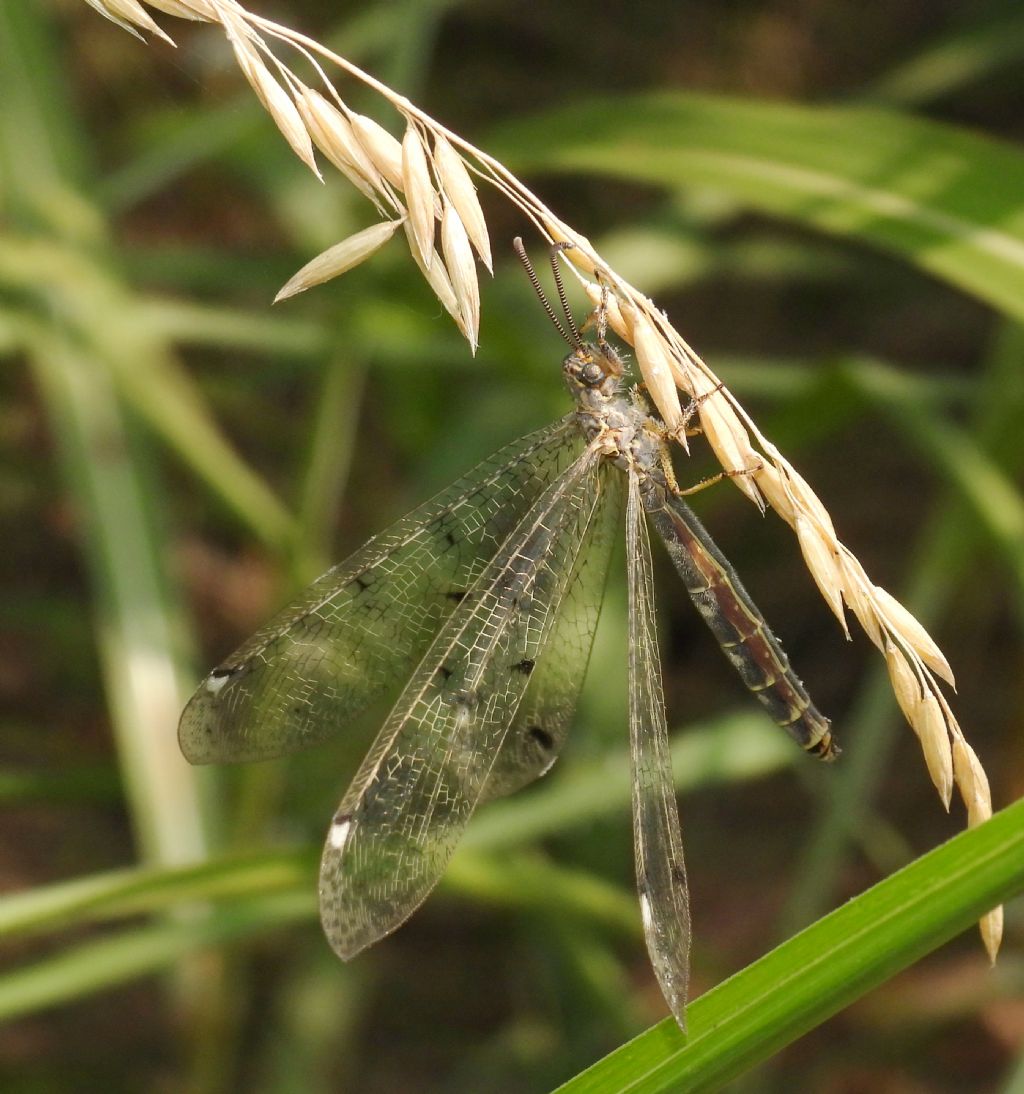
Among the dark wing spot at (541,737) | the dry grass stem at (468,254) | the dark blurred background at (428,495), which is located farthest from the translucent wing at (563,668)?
the dry grass stem at (468,254)

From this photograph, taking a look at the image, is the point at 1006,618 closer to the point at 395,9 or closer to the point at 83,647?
the point at 395,9

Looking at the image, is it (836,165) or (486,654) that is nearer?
(486,654)

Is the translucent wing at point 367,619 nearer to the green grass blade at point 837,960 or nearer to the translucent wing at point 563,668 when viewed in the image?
the translucent wing at point 563,668

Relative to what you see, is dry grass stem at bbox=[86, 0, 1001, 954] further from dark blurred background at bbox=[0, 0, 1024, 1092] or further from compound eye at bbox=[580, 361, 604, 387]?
dark blurred background at bbox=[0, 0, 1024, 1092]

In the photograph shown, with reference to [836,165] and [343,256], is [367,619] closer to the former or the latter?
[343,256]

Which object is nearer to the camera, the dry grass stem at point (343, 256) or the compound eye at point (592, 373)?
the dry grass stem at point (343, 256)

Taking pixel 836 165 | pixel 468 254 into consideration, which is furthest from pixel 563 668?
pixel 836 165

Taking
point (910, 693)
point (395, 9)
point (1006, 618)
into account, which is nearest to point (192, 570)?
point (395, 9)
